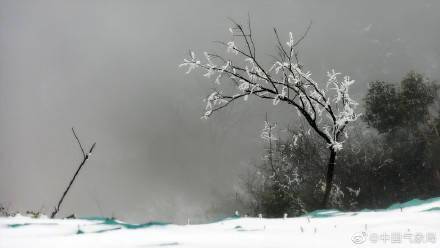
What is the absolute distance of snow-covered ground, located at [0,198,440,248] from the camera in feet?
8.27

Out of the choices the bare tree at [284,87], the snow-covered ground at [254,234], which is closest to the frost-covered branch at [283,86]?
the bare tree at [284,87]

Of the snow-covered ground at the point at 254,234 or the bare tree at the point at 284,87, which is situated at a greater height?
the bare tree at the point at 284,87

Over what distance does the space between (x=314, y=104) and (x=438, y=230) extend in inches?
212

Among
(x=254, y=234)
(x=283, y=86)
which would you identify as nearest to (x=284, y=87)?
(x=283, y=86)

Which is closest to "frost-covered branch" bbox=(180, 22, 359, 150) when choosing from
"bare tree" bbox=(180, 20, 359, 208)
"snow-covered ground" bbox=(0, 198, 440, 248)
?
"bare tree" bbox=(180, 20, 359, 208)

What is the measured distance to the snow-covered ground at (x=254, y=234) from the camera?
2.52 m

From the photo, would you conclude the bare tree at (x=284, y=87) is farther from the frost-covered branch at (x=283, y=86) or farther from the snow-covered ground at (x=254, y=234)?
the snow-covered ground at (x=254, y=234)

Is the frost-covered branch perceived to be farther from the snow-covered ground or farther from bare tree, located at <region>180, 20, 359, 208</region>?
the snow-covered ground

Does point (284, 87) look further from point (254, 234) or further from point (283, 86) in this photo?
point (254, 234)

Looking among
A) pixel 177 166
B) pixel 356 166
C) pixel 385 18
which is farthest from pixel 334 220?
pixel 385 18

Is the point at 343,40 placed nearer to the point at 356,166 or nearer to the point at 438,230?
the point at 356,166

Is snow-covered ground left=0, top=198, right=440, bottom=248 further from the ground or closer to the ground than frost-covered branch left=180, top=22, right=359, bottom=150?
closer to the ground

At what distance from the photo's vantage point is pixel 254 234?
2.80m

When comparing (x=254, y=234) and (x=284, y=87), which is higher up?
(x=284, y=87)
